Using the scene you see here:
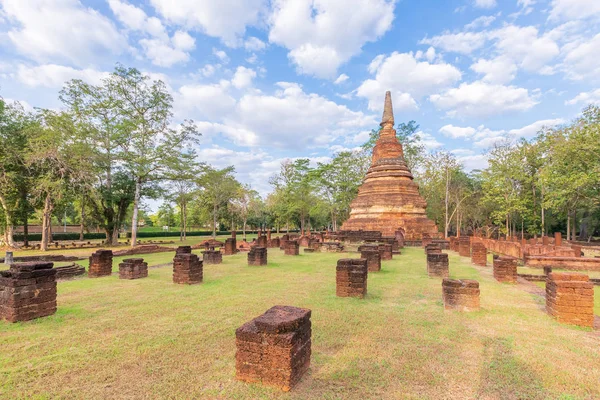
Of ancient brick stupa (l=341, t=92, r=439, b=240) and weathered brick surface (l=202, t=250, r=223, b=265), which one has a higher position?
ancient brick stupa (l=341, t=92, r=439, b=240)

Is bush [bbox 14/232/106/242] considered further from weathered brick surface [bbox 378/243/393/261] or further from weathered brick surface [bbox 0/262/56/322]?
weathered brick surface [bbox 378/243/393/261]

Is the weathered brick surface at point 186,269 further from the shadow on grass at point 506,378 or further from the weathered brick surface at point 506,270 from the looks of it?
the weathered brick surface at point 506,270

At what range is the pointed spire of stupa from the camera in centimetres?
2724

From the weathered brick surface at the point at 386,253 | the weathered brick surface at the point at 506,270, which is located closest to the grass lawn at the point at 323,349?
the weathered brick surface at the point at 506,270

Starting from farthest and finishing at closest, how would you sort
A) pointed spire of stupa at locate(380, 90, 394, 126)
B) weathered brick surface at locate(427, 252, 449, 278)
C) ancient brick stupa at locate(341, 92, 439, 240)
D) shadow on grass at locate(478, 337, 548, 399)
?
1. pointed spire of stupa at locate(380, 90, 394, 126)
2. ancient brick stupa at locate(341, 92, 439, 240)
3. weathered brick surface at locate(427, 252, 449, 278)
4. shadow on grass at locate(478, 337, 548, 399)

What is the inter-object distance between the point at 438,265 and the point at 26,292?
857cm

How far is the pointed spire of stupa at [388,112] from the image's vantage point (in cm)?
2724

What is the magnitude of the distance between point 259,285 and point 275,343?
444cm

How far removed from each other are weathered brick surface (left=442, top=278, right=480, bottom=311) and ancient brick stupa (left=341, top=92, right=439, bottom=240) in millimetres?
17235

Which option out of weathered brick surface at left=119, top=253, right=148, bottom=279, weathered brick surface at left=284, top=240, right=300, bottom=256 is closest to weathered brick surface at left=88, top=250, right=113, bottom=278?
weathered brick surface at left=119, top=253, right=148, bottom=279

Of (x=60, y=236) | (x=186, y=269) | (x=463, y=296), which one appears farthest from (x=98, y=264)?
(x=60, y=236)

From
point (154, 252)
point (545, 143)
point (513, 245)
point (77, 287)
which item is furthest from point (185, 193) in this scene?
point (545, 143)

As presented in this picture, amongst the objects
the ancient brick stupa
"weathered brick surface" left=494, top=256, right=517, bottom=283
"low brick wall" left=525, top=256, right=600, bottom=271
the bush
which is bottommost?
the bush

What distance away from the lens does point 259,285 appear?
279 inches
